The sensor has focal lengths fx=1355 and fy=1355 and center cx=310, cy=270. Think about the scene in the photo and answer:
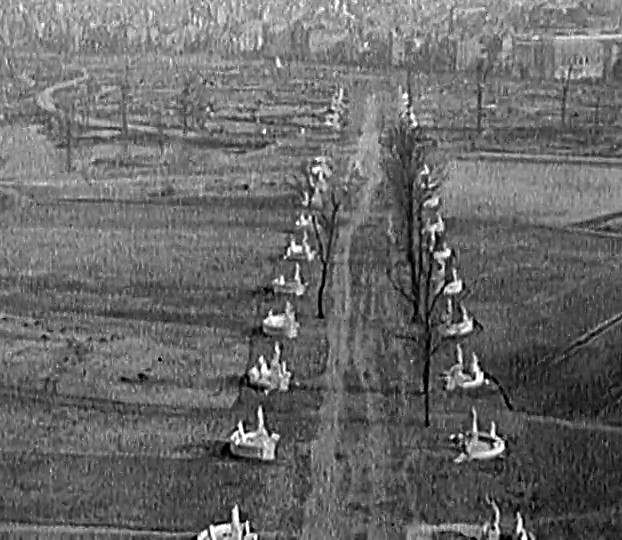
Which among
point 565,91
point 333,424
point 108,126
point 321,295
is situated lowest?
point 108,126

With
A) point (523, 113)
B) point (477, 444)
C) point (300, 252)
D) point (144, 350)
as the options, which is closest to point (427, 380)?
point (477, 444)

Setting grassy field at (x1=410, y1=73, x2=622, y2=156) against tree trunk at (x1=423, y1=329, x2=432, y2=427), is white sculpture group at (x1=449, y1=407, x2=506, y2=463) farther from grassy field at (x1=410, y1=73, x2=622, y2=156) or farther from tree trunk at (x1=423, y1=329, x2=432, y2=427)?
grassy field at (x1=410, y1=73, x2=622, y2=156)

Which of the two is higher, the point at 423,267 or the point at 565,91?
the point at 565,91

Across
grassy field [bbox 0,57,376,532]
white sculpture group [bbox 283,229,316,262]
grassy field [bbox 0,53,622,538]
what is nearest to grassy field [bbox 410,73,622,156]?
grassy field [bbox 0,53,622,538]

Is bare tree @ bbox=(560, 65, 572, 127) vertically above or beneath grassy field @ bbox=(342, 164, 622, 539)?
above

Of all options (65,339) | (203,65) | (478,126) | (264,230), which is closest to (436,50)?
(203,65)

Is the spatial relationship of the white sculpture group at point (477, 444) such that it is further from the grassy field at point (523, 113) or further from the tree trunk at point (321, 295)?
the grassy field at point (523, 113)

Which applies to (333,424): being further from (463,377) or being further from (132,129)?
(132,129)
